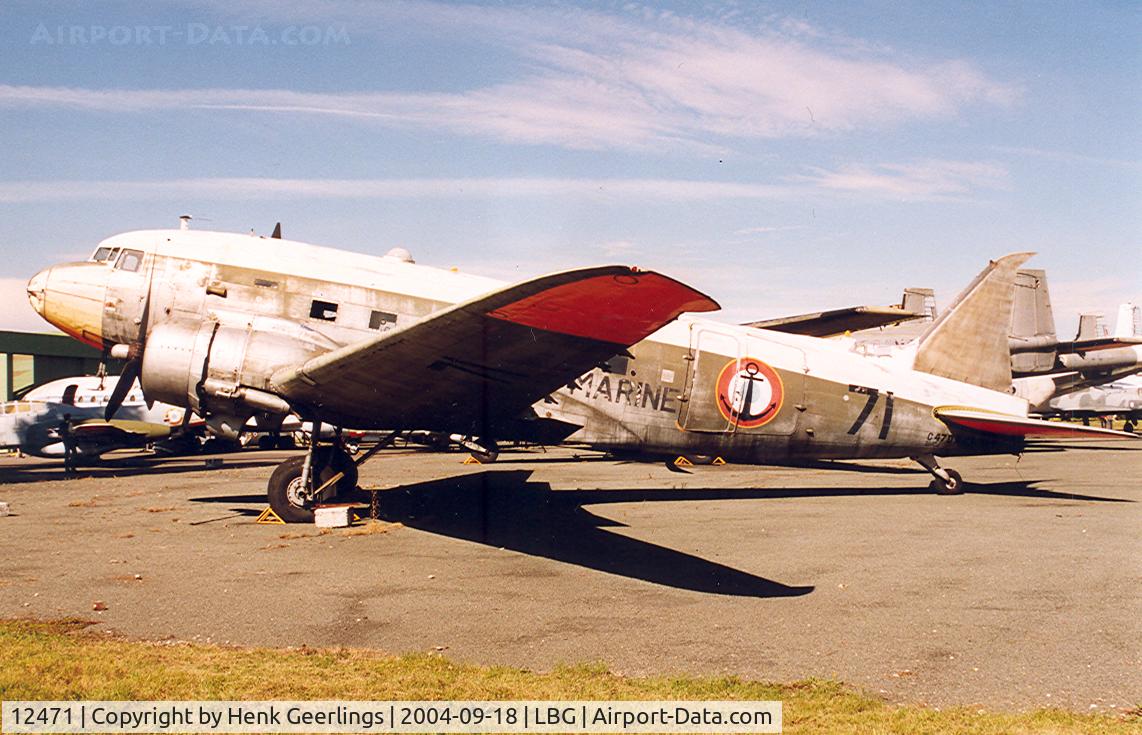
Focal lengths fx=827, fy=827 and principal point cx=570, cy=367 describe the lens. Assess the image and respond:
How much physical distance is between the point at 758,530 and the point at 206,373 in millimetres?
8303

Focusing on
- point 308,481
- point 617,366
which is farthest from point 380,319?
point 617,366

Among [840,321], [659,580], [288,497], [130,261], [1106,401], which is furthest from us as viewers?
[1106,401]

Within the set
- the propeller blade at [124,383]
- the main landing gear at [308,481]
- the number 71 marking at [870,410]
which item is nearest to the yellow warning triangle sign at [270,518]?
the main landing gear at [308,481]

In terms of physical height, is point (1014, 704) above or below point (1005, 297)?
below

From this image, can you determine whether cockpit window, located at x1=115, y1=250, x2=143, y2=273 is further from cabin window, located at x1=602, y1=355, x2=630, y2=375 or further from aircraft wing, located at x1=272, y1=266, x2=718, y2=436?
cabin window, located at x1=602, y1=355, x2=630, y2=375

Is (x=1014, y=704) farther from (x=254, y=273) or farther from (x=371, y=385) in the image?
(x=254, y=273)

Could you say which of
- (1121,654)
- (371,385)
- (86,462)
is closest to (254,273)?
(371,385)

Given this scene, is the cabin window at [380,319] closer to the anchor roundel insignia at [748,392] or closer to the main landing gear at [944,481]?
the anchor roundel insignia at [748,392]

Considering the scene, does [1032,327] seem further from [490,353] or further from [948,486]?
[490,353]

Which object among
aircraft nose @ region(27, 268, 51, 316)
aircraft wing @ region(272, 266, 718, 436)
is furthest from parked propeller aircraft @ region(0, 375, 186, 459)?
aircraft wing @ region(272, 266, 718, 436)

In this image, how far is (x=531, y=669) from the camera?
6.23m

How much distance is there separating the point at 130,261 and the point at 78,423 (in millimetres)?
16192

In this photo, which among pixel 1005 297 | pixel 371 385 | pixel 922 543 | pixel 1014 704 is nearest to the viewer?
pixel 1014 704

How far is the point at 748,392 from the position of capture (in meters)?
14.1
